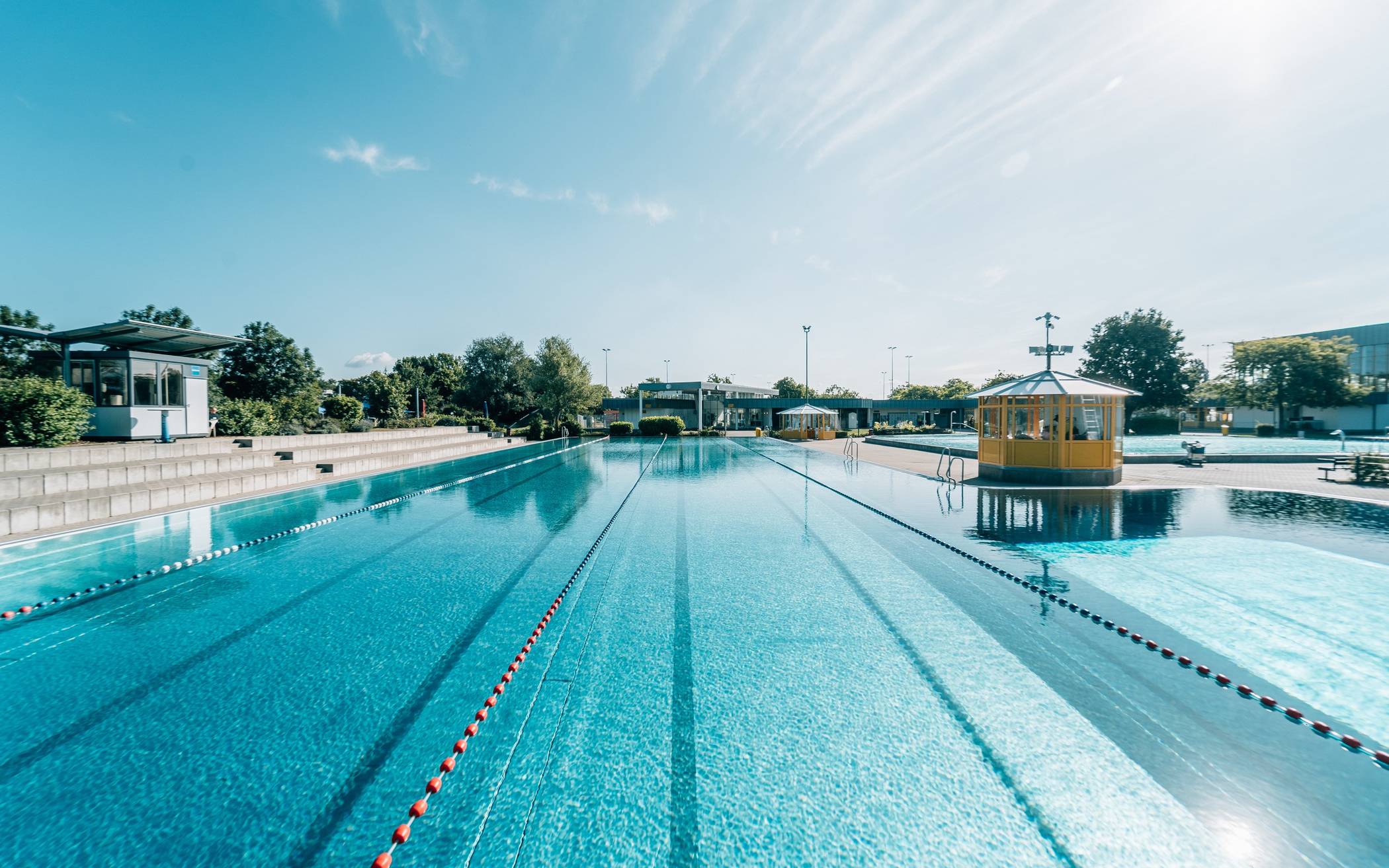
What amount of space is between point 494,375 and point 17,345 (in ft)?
87.4

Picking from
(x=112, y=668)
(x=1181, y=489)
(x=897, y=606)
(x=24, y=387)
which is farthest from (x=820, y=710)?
(x=24, y=387)

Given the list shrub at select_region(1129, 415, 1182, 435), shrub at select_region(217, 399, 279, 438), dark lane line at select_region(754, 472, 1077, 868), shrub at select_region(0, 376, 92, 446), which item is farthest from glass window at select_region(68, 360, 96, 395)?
shrub at select_region(1129, 415, 1182, 435)

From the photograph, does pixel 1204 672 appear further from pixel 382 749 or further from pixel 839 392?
pixel 839 392

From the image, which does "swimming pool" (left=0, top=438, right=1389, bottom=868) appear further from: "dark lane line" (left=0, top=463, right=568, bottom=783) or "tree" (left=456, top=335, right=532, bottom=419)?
"tree" (left=456, top=335, right=532, bottom=419)

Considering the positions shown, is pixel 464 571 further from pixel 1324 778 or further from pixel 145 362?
pixel 145 362

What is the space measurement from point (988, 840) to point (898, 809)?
0.37m

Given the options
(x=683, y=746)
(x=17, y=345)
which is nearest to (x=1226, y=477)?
(x=683, y=746)

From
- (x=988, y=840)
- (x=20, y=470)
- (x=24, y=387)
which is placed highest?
(x=24, y=387)

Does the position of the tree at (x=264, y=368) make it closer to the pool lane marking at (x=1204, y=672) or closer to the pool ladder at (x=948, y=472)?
the pool ladder at (x=948, y=472)

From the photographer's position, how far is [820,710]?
3.40m

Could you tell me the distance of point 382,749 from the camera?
9.98 feet

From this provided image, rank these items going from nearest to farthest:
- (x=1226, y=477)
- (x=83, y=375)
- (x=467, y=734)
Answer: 1. (x=467, y=734)
2. (x=83, y=375)
3. (x=1226, y=477)

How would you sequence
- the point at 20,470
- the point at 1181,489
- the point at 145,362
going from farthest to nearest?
the point at 145,362 → the point at 1181,489 → the point at 20,470

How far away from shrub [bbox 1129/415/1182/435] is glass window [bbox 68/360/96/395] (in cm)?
4693
